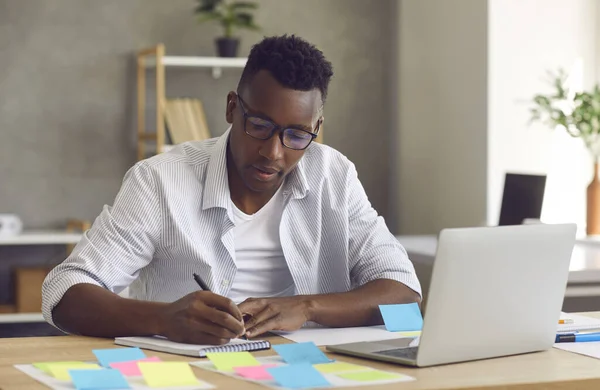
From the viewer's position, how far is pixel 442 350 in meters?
1.32

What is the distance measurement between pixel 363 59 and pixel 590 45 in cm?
126

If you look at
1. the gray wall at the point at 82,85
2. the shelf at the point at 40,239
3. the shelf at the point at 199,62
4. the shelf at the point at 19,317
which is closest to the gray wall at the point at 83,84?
the gray wall at the point at 82,85

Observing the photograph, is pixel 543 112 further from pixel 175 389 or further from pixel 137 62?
pixel 175 389

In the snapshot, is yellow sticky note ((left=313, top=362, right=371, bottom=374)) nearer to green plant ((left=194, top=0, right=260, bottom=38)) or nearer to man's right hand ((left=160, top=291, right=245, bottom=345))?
man's right hand ((left=160, top=291, right=245, bottom=345))

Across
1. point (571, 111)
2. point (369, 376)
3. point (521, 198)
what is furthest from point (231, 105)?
point (571, 111)

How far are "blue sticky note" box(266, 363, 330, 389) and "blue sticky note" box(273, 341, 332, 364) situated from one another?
10 centimetres

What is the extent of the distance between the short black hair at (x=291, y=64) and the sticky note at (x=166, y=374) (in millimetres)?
718

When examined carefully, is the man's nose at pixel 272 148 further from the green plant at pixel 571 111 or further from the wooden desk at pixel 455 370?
the green plant at pixel 571 111

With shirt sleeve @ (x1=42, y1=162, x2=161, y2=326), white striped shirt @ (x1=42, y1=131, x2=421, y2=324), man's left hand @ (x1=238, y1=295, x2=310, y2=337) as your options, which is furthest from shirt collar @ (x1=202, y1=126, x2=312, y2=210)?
man's left hand @ (x1=238, y1=295, x2=310, y2=337)

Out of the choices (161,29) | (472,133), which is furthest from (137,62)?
(472,133)

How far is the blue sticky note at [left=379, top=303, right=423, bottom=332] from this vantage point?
1699 mm

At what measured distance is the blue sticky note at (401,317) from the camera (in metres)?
1.70

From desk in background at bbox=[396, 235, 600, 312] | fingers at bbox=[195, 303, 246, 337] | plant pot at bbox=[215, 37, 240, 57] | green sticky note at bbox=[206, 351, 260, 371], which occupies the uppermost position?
plant pot at bbox=[215, 37, 240, 57]

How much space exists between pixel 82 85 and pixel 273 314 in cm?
306
